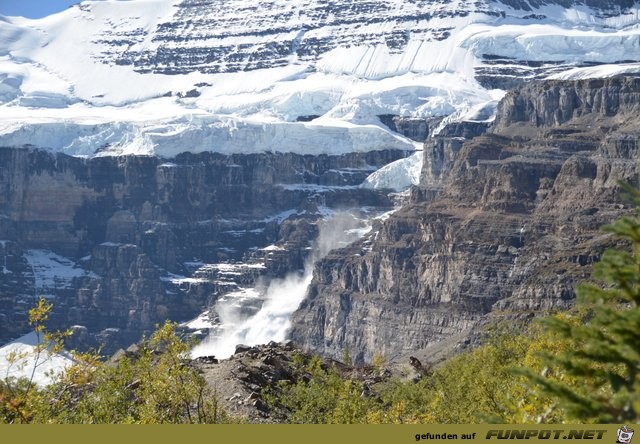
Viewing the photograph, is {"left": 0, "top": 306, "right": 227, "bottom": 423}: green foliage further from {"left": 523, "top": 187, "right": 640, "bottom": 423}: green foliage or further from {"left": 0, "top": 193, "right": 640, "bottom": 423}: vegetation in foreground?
{"left": 523, "top": 187, "right": 640, "bottom": 423}: green foliage

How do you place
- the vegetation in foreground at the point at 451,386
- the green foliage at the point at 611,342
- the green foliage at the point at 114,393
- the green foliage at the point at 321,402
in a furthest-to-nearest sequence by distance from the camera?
the green foliage at the point at 321,402 → the green foliage at the point at 114,393 → the vegetation in foreground at the point at 451,386 → the green foliage at the point at 611,342

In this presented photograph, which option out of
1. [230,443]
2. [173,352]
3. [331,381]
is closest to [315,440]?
[230,443]

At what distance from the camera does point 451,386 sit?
8631 centimetres

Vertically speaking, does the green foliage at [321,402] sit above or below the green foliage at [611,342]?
below

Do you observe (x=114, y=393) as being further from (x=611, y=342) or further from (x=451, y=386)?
(x=611, y=342)

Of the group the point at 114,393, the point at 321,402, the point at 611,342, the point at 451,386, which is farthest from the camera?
the point at 451,386

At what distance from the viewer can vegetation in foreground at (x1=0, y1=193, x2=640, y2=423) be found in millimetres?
40750

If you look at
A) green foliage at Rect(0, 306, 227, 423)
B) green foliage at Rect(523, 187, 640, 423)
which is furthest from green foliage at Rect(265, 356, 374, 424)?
green foliage at Rect(523, 187, 640, 423)

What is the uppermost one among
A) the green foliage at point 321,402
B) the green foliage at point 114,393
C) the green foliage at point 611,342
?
the green foliage at point 611,342

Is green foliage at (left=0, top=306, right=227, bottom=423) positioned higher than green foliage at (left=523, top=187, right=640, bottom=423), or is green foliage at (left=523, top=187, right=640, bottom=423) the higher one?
green foliage at (left=523, top=187, right=640, bottom=423)

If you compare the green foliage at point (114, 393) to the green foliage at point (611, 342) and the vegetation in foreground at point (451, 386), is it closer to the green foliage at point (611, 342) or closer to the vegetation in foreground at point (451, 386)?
the vegetation in foreground at point (451, 386)

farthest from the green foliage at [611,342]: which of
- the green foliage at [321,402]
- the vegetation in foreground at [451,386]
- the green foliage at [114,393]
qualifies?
the green foliage at [321,402]

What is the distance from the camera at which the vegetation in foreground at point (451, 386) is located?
40.8 metres

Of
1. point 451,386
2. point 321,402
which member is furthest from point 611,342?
point 451,386
